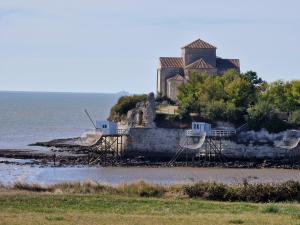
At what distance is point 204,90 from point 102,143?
11492mm

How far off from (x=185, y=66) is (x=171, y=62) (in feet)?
5.56

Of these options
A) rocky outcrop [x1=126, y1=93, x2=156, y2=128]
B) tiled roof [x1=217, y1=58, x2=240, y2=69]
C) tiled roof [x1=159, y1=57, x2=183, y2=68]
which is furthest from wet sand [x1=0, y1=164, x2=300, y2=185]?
tiled roof [x1=217, y1=58, x2=240, y2=69]

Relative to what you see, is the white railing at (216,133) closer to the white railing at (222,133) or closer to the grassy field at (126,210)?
the white railing at (222,133)

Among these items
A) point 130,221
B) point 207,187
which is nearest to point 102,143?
point 207,187

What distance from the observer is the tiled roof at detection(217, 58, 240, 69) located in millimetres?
83562

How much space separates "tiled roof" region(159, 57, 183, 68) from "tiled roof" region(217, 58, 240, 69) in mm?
4242

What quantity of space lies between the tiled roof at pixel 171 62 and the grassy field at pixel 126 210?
176ft

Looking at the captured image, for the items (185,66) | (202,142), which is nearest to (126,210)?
(202,142)

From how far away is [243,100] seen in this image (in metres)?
68.8

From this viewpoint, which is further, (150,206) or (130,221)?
(150,206)

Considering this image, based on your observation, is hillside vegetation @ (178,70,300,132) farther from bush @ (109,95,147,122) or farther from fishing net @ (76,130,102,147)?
fishing net @ (76,130,102,147)

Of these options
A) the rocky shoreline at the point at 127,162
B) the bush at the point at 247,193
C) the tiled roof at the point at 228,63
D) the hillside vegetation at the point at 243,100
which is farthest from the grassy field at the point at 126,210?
the tiled roof at the point at 228,63

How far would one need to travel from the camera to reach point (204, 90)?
7050 cm

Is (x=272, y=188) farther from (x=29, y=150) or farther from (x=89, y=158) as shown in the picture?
(x=29, y=150)
